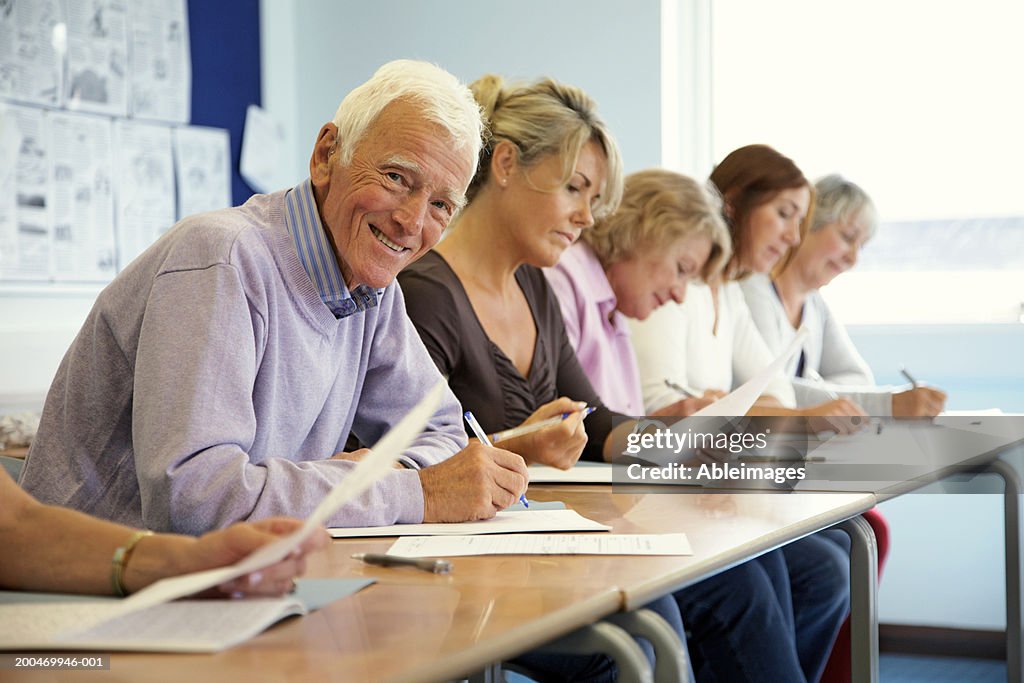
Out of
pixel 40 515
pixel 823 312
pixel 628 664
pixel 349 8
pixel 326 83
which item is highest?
pixel 349 8

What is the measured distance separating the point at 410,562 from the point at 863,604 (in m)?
0.80

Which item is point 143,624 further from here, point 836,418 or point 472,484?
point 836,418

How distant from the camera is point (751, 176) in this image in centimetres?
302

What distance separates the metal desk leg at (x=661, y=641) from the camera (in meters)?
0.90

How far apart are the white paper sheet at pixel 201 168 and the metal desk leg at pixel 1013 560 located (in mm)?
2320

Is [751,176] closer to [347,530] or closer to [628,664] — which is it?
[347,530]

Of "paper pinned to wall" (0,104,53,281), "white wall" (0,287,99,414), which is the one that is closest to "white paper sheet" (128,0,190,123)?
"paper pinned to wall" (0,104,53,281)

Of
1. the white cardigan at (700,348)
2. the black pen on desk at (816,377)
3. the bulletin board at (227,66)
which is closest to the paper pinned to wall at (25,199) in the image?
the bulletin board at (227,66)

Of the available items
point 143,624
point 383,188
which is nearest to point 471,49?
point 383,188

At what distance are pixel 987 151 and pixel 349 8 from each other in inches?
85.2

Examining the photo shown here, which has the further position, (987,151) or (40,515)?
(987,151)

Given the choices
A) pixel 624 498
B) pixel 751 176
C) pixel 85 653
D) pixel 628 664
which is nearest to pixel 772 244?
pixel 751 176

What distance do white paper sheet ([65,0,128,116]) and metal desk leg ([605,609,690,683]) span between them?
8.49 feet

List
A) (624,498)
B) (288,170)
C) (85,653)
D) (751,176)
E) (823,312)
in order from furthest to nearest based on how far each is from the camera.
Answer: (288,170) < (823,312) < (751,176) < (624,498) < (85,653)
